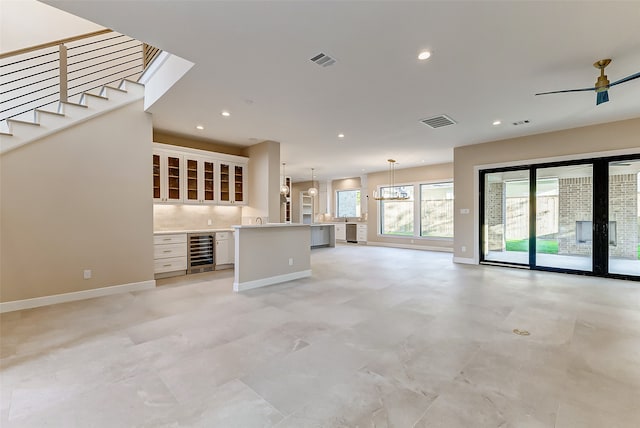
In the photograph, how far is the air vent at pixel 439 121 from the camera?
496 cm

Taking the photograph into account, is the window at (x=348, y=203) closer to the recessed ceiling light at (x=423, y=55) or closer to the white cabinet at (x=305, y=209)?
the white cabinet at (x=305, y=209)

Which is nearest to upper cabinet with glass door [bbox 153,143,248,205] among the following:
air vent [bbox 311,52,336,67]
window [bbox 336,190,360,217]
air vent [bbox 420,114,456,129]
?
air vent [bbox 311,52,336,67]

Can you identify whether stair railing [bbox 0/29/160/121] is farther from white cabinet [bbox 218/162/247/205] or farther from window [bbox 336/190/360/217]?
window [bbox 336/190/360/217]

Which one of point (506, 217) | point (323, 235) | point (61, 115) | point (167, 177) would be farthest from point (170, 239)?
point (506, 217)

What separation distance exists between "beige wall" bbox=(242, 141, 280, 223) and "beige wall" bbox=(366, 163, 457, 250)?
563 centimetres

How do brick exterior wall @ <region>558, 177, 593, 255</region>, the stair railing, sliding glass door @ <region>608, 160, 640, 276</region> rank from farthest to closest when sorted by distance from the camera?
brick exterior wall @ <region>558, 177, 593, 255</region> → sliding glass door @ <region>608, 160, 640, 276</region> → the stair railing

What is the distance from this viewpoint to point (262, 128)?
18.0 feet

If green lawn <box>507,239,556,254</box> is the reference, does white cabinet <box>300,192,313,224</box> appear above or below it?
above

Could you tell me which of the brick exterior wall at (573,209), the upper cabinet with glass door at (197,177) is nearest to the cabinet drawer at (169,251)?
the upper cabinet with glass door at (197,177)

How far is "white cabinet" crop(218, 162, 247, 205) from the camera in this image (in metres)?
6.59

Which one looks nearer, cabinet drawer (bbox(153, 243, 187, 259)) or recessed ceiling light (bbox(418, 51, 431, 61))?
recessed ceiling light (bbox(418, 51, 431, 61))

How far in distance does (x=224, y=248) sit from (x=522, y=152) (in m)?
7.18

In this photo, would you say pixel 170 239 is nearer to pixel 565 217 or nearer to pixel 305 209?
pixel 565 217

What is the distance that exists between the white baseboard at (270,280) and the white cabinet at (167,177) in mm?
2658
